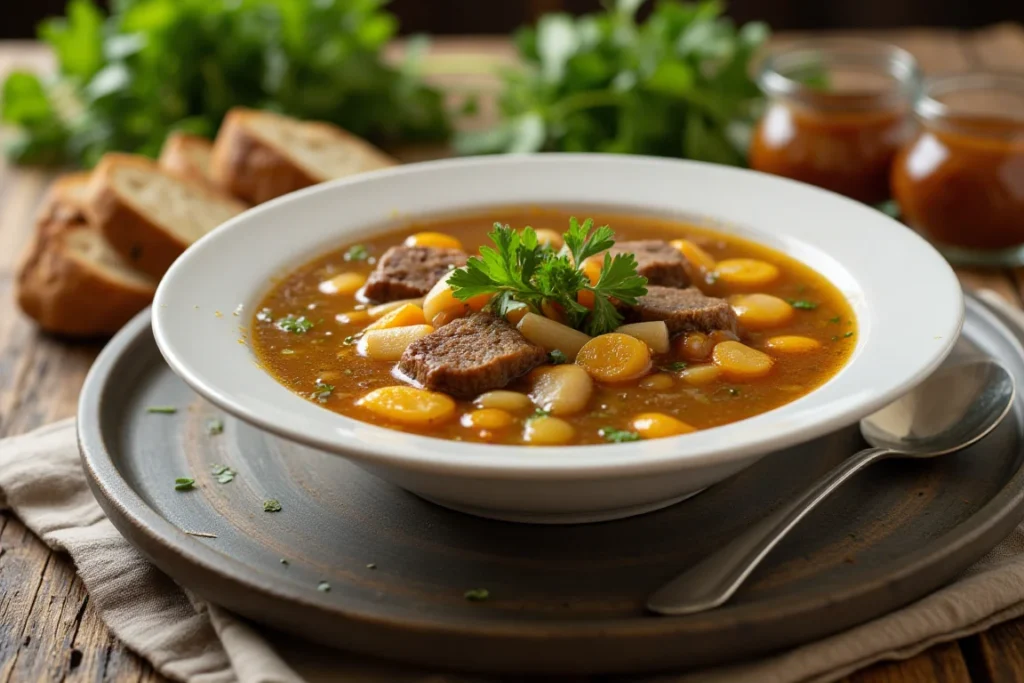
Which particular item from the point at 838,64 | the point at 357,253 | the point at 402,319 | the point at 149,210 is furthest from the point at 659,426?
the point at 838,64

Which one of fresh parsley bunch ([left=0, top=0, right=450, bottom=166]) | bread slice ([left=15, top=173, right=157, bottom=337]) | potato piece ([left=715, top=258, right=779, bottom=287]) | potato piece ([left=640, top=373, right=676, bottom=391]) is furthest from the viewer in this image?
fresh parsley bunch ([left=0, top=0, right=450, bottom=166])

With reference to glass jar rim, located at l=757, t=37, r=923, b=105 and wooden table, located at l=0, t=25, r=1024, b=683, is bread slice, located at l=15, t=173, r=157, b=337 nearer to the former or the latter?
wooden table, located at l=0, t=25, r=1024, b=683

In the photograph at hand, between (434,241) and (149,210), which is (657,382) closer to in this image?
(434,241)

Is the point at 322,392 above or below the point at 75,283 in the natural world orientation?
above

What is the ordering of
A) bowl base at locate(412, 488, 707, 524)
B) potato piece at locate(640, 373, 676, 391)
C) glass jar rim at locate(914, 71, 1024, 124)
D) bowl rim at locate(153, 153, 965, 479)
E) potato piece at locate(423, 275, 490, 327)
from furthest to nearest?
1. glass jar rim at locate(914, 71, 1024, 124)
2. potato piece at locate(423, 275, 490, 327)
3. potato piece at locate(640, 373, 676, 391)
4. bowl base at locate(412, 488, 707, 524)
5. bowl rim at locate(153, 153, 965, 479)

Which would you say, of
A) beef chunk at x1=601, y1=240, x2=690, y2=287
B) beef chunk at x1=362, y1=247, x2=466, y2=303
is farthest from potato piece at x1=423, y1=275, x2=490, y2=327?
beef chunk at x1=601, y1=240, x2=690, y2=287
